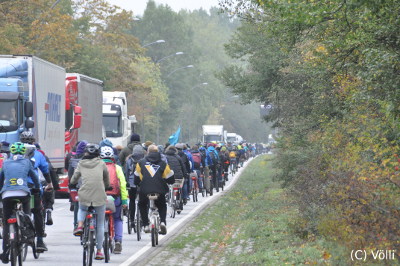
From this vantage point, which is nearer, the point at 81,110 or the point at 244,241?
the point at 244,241

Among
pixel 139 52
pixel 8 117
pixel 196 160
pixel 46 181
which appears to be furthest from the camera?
pixel 139 52

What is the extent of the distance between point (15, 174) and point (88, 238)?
49.8 inches

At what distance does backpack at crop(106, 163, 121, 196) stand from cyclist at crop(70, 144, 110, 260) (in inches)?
32.1

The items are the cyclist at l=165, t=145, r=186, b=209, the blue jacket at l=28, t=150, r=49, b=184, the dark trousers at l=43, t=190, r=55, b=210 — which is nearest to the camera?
the blue jacket at l=28, t=150, r=49, b=184

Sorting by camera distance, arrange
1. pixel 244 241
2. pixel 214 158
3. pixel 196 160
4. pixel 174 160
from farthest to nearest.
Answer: pixel 214 158, pixel 196 160, pixel 174 160, pixel 244 241

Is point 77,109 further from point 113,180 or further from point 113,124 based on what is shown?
point 113,180

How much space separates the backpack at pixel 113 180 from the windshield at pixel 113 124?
1175 inches

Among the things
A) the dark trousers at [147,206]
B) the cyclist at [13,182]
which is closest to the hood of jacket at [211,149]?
the dark trousers at [147,206]

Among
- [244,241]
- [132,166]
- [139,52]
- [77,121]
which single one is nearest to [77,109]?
[77,121]

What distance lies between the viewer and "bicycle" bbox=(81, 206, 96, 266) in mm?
12828

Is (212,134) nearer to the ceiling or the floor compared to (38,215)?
nearer to the ceiling

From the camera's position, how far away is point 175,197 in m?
24.9

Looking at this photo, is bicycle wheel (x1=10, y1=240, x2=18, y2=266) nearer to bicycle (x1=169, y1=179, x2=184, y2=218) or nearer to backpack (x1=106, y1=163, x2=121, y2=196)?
backpack (x1=106, y1=163, x2=121, y2=196)

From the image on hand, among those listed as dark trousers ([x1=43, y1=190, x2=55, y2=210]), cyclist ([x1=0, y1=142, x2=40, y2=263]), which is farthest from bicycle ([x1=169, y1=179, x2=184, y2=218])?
cyclist ([x1=0, y1=142, x2=40, y2=263])
